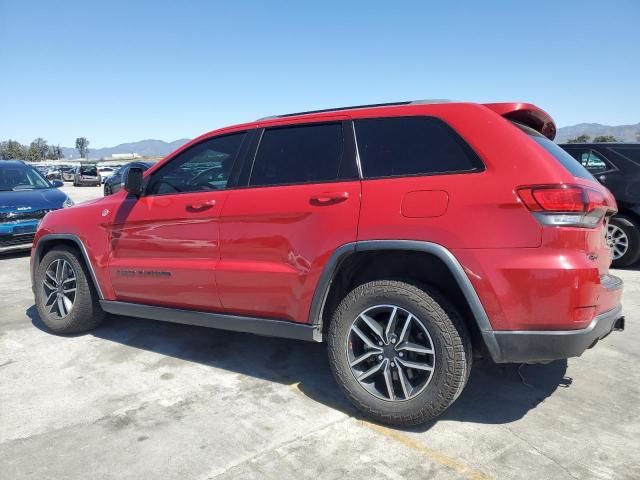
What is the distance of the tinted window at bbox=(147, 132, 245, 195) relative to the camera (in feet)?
12.0

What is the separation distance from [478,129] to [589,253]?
88cm

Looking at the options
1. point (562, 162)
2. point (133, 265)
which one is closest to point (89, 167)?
point (133, 265)

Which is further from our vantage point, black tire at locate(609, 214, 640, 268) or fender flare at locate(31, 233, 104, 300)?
black tire at locate(609, 214, 640, 268)

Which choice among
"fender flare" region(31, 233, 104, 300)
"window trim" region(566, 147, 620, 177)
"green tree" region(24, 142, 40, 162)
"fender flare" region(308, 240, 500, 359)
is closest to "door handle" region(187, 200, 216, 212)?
"fender flare" region(308, 240, 500, 359)

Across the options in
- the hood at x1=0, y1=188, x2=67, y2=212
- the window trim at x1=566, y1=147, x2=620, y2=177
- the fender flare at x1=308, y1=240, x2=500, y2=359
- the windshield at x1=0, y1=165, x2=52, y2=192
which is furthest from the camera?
the windshield at x1=0, y1=165, x2=52, y2=192

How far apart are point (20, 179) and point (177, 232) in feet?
22.8

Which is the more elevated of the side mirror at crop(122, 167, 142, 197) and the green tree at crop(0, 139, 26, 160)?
the green tree at crop(0, 139, 26, 160)

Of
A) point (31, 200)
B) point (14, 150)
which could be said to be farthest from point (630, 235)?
point (14, 150)

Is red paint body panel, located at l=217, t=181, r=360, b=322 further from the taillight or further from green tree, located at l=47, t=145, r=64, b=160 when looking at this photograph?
green tree, located at l=47, t=145, r=64, b=160

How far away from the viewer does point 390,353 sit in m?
2.89

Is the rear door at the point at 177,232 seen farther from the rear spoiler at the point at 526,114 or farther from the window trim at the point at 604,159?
the window trim at the point at 604,159

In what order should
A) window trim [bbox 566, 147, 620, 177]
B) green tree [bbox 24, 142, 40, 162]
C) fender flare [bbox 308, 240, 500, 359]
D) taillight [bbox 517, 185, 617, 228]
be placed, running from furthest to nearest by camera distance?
1. green tree [bbox 24, 142, 40, 162]
2. window trim [bbox 566, 147, 620, 177]
3. fender flare [bbox 308, 240, 500, 359]
4. taillight [bbox 517, 185, 617, 228]

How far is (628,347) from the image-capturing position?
13.5 ft

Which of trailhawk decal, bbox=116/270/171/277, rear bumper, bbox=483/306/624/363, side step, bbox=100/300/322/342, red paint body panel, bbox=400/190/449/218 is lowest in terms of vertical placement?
side step, bbox=100/300/322/342
